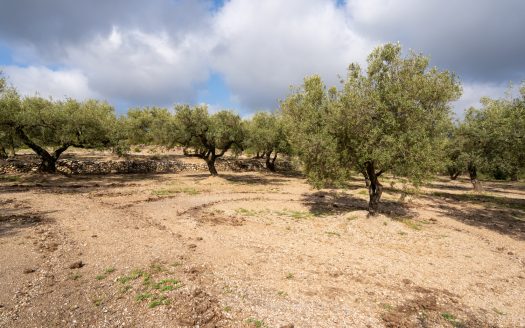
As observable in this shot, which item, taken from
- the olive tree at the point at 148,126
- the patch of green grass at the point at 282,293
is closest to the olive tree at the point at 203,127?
the olive tree at the point at 148,126

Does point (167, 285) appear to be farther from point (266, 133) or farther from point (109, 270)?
point (266, 133)

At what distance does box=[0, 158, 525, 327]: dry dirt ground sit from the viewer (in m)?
8.91

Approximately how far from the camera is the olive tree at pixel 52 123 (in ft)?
99.2

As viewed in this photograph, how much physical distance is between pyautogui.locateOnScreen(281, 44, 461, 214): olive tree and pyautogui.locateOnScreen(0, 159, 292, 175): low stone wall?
95.0 ft

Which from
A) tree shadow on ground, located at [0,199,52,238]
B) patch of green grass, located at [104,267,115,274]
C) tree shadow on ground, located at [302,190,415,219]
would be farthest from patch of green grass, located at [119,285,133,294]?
tree shadow on ground, located at [302,190,415,219]

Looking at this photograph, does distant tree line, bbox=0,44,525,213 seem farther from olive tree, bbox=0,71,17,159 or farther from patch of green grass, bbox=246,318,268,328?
patch of green grass, bbox=246,318,268,328

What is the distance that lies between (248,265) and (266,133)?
3176 centimetres

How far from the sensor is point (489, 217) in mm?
24641

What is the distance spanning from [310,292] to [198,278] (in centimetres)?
393

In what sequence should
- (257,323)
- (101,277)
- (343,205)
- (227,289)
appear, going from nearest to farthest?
(257,323) < (227,289) < (101,277) < (343,205)

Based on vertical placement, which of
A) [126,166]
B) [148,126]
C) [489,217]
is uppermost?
[148,126]

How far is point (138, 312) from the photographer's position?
875cm

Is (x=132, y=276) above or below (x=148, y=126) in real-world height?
below

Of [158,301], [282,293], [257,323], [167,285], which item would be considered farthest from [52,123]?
[257,323]
